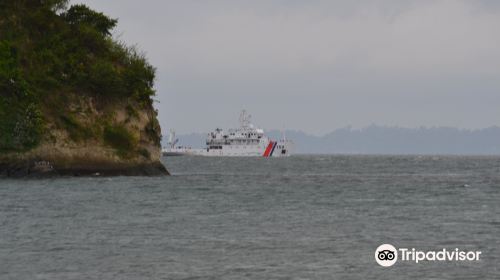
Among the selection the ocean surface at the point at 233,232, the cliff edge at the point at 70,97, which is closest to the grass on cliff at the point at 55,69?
the cliff edge at the point at 70,97

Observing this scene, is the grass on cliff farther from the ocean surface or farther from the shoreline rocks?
the ocean surface

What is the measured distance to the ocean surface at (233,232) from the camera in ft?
Answer: 78.6

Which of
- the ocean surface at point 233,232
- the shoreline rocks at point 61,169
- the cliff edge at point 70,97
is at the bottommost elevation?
the ocean surface at point 233,232

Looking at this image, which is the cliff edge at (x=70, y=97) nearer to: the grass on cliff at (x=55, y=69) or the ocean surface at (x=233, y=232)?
the grass on cliff at (x=55, y=69)

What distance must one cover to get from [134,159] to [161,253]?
48.4m

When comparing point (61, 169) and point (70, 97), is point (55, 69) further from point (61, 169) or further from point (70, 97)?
point (61, 169)

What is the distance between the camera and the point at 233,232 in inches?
1299

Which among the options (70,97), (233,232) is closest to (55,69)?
(70,97)

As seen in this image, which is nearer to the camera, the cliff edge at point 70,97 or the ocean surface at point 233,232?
the ocean surface at point 233,232

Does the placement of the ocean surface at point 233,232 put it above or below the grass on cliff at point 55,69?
below

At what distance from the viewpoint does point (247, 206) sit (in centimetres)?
4547

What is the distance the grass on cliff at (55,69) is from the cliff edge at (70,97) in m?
0.09

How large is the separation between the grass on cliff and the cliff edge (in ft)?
0.28

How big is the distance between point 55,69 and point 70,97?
297cm
